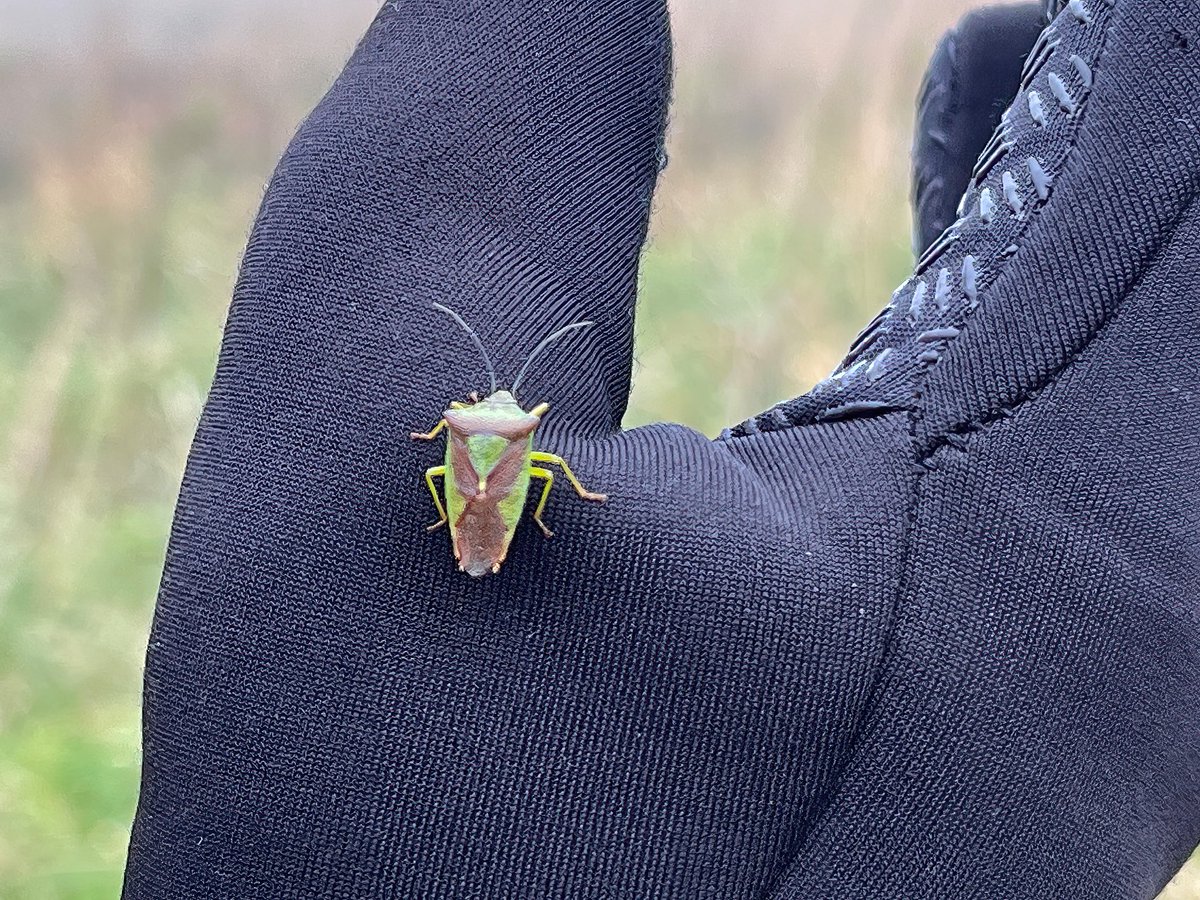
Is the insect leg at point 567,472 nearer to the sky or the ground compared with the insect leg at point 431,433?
nearer to the ground

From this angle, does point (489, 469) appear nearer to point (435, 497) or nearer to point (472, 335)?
point (435, 497)

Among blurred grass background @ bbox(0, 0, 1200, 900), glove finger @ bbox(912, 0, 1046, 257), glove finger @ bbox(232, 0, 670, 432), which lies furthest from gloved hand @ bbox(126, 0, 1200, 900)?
blurred grass background @ bbox(0, 0, 1200, 900)

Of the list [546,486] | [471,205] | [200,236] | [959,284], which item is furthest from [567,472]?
[200,236]

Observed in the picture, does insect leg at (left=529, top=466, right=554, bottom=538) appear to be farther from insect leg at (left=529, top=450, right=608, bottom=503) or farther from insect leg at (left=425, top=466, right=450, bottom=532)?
insect leg at (left=425, top=466, right=450, bottom=532)

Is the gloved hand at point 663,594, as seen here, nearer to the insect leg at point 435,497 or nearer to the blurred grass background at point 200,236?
the insect leg at point 435,497

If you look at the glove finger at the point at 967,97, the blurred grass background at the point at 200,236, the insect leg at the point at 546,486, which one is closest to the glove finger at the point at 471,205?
the insect leg at the point at 546,486
